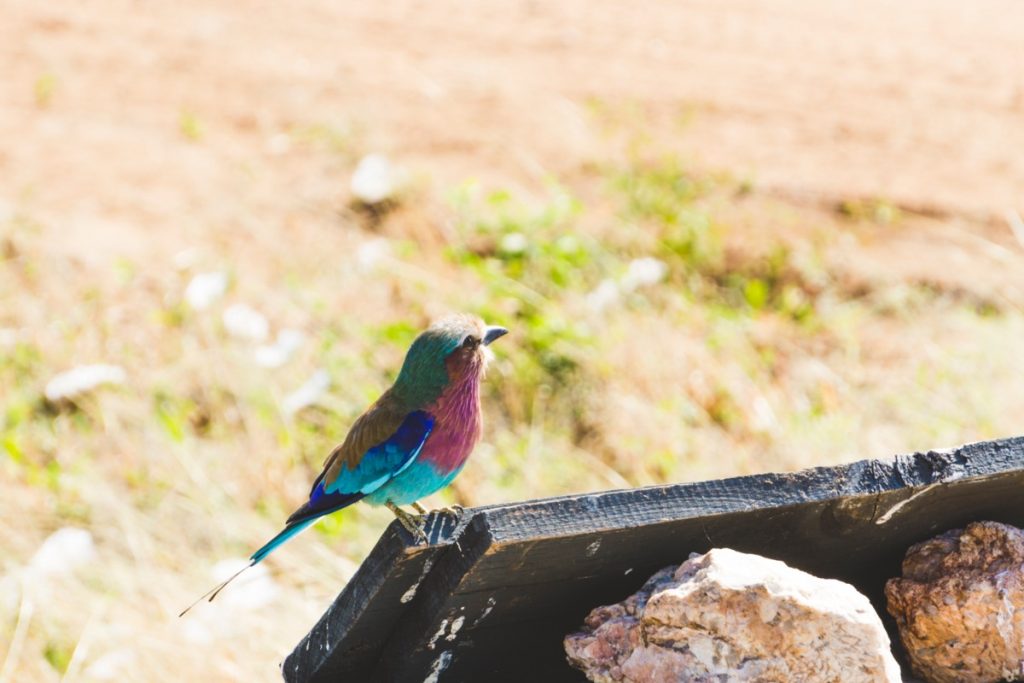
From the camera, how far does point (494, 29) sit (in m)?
8.94

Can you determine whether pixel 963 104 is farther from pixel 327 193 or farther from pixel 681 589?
pixel 681 589

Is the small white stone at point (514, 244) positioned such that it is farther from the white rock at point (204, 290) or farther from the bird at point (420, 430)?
the bird at point (420, 430)

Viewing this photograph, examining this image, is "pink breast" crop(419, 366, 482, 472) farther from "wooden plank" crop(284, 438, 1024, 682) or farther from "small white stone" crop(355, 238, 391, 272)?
"small white stone" crop(355, 238, 391, 272)

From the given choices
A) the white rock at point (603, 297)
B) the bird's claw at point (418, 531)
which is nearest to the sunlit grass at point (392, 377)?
the white rock at point (603, 297)

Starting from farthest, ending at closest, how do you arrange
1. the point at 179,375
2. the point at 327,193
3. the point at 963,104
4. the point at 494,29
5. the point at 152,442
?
1. the point at 494,29
2. the point at 963,104
3. the point at 327,193
4. the point at 179,375
5. the point at 152,442

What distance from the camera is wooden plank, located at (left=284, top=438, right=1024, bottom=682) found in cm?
182

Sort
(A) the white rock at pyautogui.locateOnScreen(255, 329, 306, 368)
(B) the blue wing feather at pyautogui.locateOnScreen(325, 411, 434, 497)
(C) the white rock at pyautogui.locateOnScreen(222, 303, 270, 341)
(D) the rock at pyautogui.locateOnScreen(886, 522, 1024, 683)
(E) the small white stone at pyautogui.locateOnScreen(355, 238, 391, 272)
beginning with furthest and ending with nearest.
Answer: (E) the small white stone at pyautogui.locateOnScreen(355, 238, 391, 272) → (C) the white rock at pyautogui.locateOnScreen(222, 303, 270, 341) → (A) the white rock at pyautogui.locateOnScreen(255, 329, 306, 368) → (B) the blue wing feather at pyautogui.locateOnScreen(325, 411, 434, 497) → (D) the rock at pyautogui.locateOnScreen(886, 522, 1024, 683)

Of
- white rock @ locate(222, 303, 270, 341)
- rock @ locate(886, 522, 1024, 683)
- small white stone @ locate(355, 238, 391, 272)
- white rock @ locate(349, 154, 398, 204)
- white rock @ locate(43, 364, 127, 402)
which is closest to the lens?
rock @ locate(886, 522, 1024, 683)

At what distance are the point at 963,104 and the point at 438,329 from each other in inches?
258

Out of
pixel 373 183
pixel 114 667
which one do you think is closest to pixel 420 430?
pixel 114 667

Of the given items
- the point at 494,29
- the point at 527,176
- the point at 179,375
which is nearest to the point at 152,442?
the point at 179,375

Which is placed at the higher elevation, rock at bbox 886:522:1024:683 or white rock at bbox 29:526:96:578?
rock at bbox 886:522:1024:683

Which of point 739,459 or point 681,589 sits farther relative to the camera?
point 739,459

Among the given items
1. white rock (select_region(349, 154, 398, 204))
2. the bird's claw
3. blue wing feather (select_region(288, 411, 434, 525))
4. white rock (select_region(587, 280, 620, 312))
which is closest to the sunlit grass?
white rock (select_region(587, 280, 620, 312))
